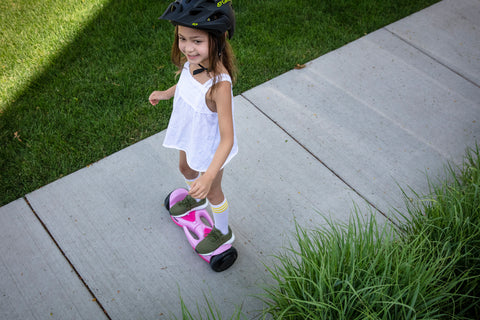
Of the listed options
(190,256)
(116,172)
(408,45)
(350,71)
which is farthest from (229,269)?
(408,45)

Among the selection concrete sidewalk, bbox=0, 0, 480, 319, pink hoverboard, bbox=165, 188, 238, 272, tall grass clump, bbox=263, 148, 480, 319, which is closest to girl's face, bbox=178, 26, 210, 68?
tall grass clump, bbox=263, 148, 480, 319

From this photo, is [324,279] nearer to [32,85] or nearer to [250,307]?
[250,307]

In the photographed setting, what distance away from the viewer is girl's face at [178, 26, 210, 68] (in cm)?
174

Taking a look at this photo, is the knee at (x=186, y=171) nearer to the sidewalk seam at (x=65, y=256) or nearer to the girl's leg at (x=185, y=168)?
the girl's leg at (x=185, y=168)

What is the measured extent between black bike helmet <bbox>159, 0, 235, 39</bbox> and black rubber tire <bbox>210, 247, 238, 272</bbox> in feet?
4.40

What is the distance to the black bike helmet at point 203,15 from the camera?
1666mm

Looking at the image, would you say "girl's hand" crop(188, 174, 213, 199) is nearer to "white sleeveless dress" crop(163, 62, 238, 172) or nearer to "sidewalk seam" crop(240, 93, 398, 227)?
"white sleeveless dress" crop(163, 62, 238, 172)

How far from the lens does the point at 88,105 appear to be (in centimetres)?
341

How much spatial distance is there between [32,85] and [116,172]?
1.41 m

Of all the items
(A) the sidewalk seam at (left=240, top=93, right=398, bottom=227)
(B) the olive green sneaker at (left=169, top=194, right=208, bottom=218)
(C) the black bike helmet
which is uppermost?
(C) the black bike helmet

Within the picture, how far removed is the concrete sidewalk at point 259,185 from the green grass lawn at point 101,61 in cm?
20

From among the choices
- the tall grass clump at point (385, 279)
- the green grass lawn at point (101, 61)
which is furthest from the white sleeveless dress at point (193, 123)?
the green grass lawn at point (101, 61)

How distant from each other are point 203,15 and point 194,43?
0.15 metres

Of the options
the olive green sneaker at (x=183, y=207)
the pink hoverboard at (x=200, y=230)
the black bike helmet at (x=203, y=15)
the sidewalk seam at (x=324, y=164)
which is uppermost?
the black bike helmet at (x=203, y=15)
